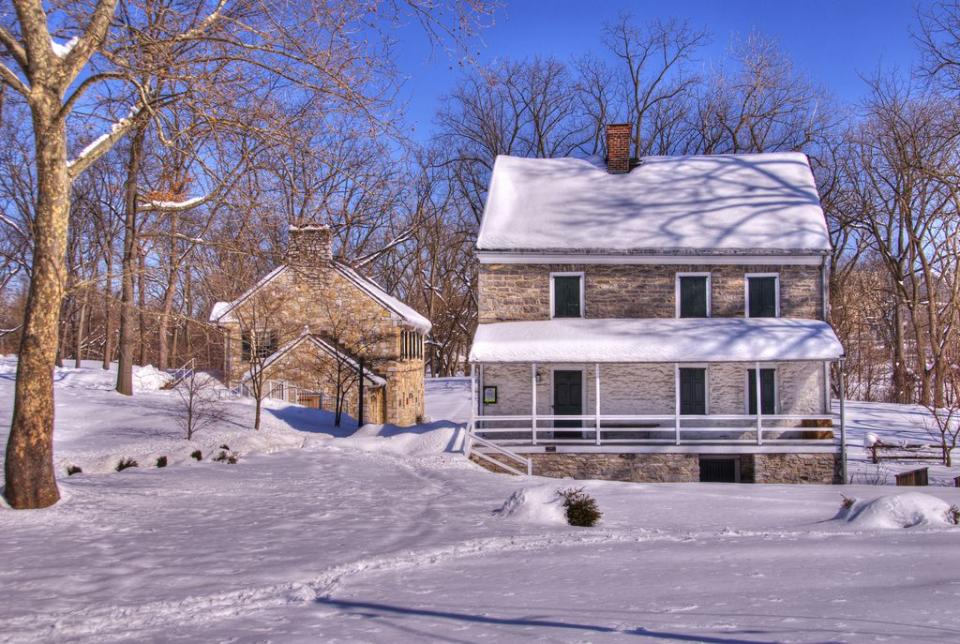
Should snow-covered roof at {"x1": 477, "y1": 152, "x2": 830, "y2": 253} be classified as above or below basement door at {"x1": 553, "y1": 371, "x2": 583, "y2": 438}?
above

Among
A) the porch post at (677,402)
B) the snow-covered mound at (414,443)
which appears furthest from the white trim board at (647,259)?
the snow-covered mound at (414,443)

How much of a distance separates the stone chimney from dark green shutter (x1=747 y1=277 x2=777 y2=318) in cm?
1253

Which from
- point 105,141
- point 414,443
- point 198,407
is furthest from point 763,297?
point 198,407

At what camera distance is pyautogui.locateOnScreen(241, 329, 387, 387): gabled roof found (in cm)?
2659

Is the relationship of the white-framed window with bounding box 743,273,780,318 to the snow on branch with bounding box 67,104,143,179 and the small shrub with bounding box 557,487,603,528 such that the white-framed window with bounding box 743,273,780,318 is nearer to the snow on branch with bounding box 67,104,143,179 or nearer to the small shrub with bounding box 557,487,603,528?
the small shrub with bounding box 557,487,603,528

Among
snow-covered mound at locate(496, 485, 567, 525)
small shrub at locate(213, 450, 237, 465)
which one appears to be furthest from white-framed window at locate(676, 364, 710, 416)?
small shrub at locate(213, 450, 237, 465)

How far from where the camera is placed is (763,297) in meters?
19.9

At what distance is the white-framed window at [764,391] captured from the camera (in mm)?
19453

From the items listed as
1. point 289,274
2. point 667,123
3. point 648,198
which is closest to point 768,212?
point 648,198

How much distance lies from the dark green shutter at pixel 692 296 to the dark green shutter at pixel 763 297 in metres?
1.13

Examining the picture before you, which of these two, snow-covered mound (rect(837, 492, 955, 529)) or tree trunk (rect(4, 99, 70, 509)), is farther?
tree trunk (rect(4, 99, 70, 509))

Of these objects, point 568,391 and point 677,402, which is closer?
point 677,402

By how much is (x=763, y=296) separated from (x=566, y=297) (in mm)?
4827

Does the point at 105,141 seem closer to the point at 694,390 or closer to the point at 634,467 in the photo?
the point at 634,467
